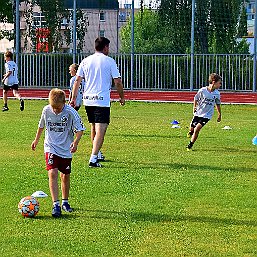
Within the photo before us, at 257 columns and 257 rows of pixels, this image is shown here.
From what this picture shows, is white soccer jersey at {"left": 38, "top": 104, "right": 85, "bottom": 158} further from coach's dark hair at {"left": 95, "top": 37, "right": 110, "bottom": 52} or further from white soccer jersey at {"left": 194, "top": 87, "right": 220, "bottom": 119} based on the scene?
white soccer jersey at {"left": 194, "top": 87, "right": 220, "bottom": 119}

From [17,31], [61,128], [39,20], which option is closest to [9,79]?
[17,31]

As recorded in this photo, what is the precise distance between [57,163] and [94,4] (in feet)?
126

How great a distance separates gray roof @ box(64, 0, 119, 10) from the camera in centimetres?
4650

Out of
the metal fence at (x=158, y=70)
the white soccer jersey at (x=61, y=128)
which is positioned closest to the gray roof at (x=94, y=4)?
the metal fence at (x=158, y=70)

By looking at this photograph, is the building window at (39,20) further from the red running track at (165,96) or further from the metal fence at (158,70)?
the red running track at (165,96)

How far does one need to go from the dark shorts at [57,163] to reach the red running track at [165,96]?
2781 centimetres

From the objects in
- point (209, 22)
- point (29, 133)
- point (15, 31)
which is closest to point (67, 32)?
point (15, 31)

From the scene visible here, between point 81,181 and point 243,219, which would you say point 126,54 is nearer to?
point 81,181

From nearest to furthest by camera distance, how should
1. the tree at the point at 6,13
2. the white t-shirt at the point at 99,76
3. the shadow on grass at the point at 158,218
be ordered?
the shadow on grass at the point at 158,218 < the white t-shirt at the point at 99,76 < the tree at the point at 6,13

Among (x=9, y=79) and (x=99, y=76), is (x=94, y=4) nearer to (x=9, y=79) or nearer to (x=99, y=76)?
(x=9, y=79)

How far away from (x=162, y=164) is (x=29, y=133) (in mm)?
6281

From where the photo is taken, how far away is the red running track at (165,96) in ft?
125

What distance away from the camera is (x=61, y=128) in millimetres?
9891

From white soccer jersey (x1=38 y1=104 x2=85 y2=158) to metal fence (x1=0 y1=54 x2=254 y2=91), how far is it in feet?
111
